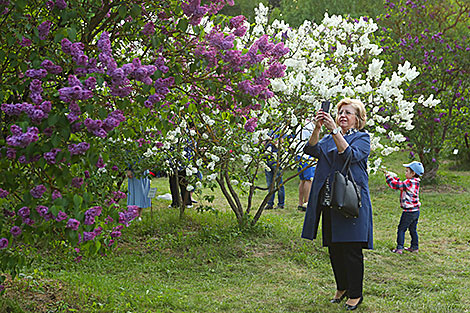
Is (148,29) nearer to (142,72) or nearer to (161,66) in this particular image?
(161,66)

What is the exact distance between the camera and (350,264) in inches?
167

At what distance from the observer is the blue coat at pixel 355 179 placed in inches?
164

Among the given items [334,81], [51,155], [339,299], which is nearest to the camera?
[51,155]

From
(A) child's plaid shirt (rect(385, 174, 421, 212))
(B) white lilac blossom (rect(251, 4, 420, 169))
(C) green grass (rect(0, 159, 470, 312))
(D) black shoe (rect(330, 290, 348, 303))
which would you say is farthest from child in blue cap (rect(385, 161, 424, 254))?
(D) black shoe (rect(330, 290, 348, 303))

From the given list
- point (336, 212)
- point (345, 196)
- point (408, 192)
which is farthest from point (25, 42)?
point (408, 192)

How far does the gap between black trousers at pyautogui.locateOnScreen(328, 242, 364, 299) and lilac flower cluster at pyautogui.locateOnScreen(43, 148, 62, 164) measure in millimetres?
2623

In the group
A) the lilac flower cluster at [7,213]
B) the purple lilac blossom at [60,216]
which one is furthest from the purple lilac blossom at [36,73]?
the lilac flower cluster at [7,213]

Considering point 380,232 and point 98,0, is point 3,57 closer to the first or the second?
point 98,0

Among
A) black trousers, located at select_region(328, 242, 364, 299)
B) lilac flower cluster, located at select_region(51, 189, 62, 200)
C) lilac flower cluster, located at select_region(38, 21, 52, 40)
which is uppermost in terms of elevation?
lilac flower cluster, located at select_region(38, 21, 52, 40)

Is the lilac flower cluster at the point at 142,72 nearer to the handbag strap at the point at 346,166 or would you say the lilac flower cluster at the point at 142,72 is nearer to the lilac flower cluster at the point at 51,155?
the lilac flower cluster at the point at 51,155

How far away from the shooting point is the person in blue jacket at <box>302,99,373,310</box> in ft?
13.6

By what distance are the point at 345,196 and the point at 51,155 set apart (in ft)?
7.78

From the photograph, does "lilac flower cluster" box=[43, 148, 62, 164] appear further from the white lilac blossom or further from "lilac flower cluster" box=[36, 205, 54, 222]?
the white lilac blossom

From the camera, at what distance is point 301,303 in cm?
452
